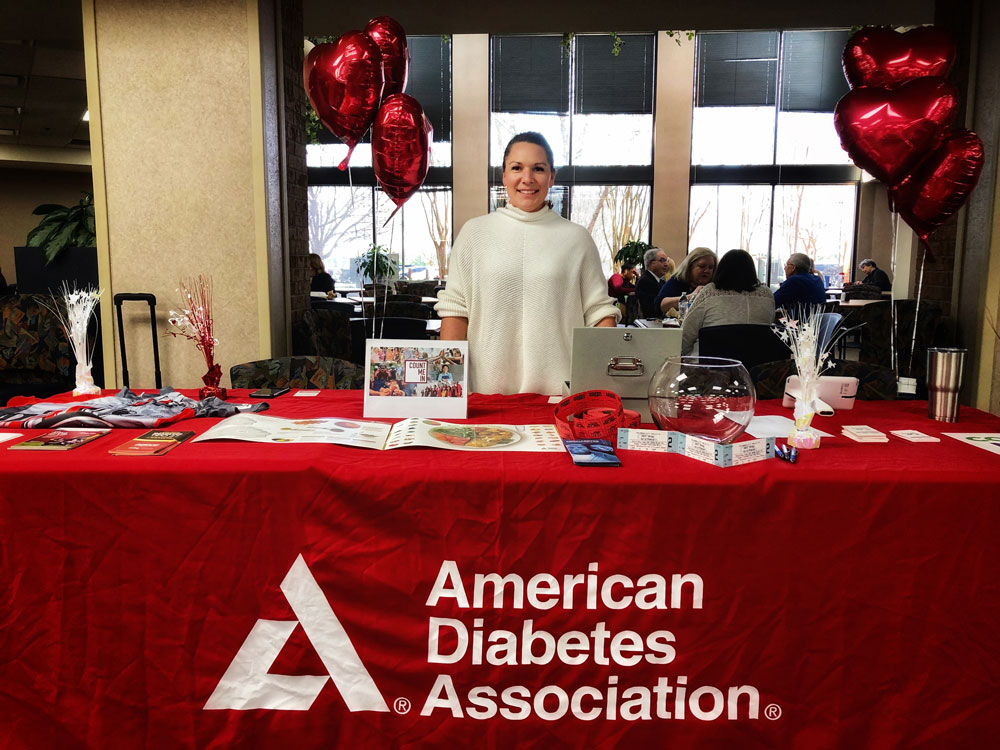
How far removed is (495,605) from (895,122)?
101 inches

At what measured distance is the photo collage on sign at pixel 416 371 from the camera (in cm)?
199

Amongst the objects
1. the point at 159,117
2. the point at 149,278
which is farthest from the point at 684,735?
the point at 159,117

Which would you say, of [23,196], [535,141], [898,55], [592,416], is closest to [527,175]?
[535,141]

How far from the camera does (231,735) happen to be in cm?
150

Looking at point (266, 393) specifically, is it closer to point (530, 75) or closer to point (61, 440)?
point (61, 440)

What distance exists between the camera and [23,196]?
15.0m

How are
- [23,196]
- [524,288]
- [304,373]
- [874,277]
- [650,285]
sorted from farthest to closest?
[23,196] < [874,277] < [650,285] < [304,373] < [524,288]

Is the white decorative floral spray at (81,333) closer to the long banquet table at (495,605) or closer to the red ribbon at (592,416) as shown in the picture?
the long banquet table at (495,605)

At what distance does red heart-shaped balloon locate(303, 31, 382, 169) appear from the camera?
10.9ft

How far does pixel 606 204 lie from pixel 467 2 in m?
6.34

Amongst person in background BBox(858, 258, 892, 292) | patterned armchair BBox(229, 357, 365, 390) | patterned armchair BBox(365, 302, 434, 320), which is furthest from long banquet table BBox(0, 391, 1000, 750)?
person in background BBox(858, 258, 892, 292)

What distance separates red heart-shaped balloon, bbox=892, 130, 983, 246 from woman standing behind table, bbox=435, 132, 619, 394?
1624 mm

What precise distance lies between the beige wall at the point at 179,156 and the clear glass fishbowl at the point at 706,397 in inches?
106

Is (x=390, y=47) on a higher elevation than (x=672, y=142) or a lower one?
lower
